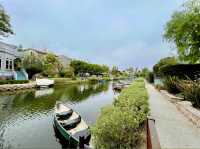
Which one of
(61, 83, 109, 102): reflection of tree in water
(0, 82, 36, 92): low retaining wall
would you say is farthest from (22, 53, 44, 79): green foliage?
(61, 83, 109, 102): reflection of tree in water

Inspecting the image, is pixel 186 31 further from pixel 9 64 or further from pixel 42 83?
pixel 9 64

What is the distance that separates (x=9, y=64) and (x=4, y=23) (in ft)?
44.7

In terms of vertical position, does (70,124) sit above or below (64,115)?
below

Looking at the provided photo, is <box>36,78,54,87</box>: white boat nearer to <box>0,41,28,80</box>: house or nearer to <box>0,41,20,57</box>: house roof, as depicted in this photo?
<box>0,41,28,80</box>: house

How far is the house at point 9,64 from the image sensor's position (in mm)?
42875

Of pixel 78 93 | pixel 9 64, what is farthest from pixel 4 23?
pixel 78 93

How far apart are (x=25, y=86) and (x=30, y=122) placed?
25.7 meters

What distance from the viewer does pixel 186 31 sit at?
23.2 metres

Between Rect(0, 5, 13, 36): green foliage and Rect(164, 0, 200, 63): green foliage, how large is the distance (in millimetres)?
26413

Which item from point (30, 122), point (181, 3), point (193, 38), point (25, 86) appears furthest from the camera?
point (25, 86)

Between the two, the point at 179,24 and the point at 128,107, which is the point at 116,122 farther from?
the point at 179,24

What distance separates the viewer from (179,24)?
23.9m

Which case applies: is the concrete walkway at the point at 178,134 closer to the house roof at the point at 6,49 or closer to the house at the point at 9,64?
the house at the point at 9,64

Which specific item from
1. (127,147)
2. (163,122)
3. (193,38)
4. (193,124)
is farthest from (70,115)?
(193,38)
